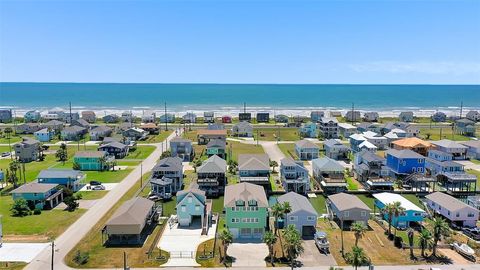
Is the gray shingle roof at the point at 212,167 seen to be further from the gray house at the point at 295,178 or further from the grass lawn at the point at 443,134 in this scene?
the grass lawn at the point at 443,134

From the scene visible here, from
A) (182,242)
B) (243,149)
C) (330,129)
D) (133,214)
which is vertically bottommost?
(182,242)

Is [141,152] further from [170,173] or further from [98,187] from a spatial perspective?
[170,173]

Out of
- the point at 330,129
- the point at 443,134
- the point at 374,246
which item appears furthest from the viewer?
the point at 443,134

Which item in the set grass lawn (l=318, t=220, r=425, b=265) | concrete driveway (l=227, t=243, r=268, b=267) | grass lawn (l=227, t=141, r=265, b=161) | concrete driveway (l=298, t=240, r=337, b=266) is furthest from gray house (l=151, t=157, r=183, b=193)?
concrete driveway (l=298, t=240, r=337, b=266)

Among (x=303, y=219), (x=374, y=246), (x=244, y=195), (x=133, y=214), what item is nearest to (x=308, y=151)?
(x=303, y=219)

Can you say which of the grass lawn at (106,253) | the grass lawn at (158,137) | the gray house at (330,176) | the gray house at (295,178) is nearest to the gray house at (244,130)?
the grass lawn at (158,137)
